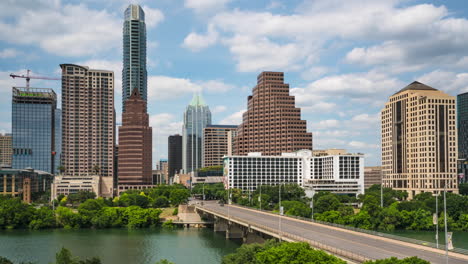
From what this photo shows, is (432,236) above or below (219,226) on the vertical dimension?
above

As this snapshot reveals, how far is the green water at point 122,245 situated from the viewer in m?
101

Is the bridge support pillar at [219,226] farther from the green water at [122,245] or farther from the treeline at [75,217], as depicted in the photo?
the treeline at [75,217]

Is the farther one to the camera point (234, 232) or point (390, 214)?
point (390, 214)

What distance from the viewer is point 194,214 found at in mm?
170250

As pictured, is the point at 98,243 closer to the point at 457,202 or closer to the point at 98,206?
the point at 98,206

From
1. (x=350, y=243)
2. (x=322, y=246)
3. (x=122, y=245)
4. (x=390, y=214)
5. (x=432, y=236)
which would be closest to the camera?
(x=322, y=246)

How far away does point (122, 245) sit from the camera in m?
119

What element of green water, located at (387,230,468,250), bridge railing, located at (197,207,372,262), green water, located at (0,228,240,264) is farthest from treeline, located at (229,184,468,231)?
bridge railing, located at (197,207,372,262)

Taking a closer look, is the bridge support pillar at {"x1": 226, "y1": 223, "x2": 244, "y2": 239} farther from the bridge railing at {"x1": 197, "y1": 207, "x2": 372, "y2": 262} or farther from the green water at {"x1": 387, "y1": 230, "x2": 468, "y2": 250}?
the green water at {"x1": 387, "y1": 230, "x2": 468, "y2": 250}

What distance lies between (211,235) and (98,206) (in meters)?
49.1

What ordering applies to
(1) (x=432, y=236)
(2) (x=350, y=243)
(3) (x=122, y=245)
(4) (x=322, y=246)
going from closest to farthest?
1. (4) (x=322, y=246)
2. (2) (x=350, y=243)
3. (3) (x=122, y=245)
4. (1) (x=432, y=236)

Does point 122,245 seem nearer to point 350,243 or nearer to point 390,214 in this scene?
point 350,243

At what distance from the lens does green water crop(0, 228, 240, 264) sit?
10100 centimetres

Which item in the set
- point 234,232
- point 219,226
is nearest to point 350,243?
point 234,232
